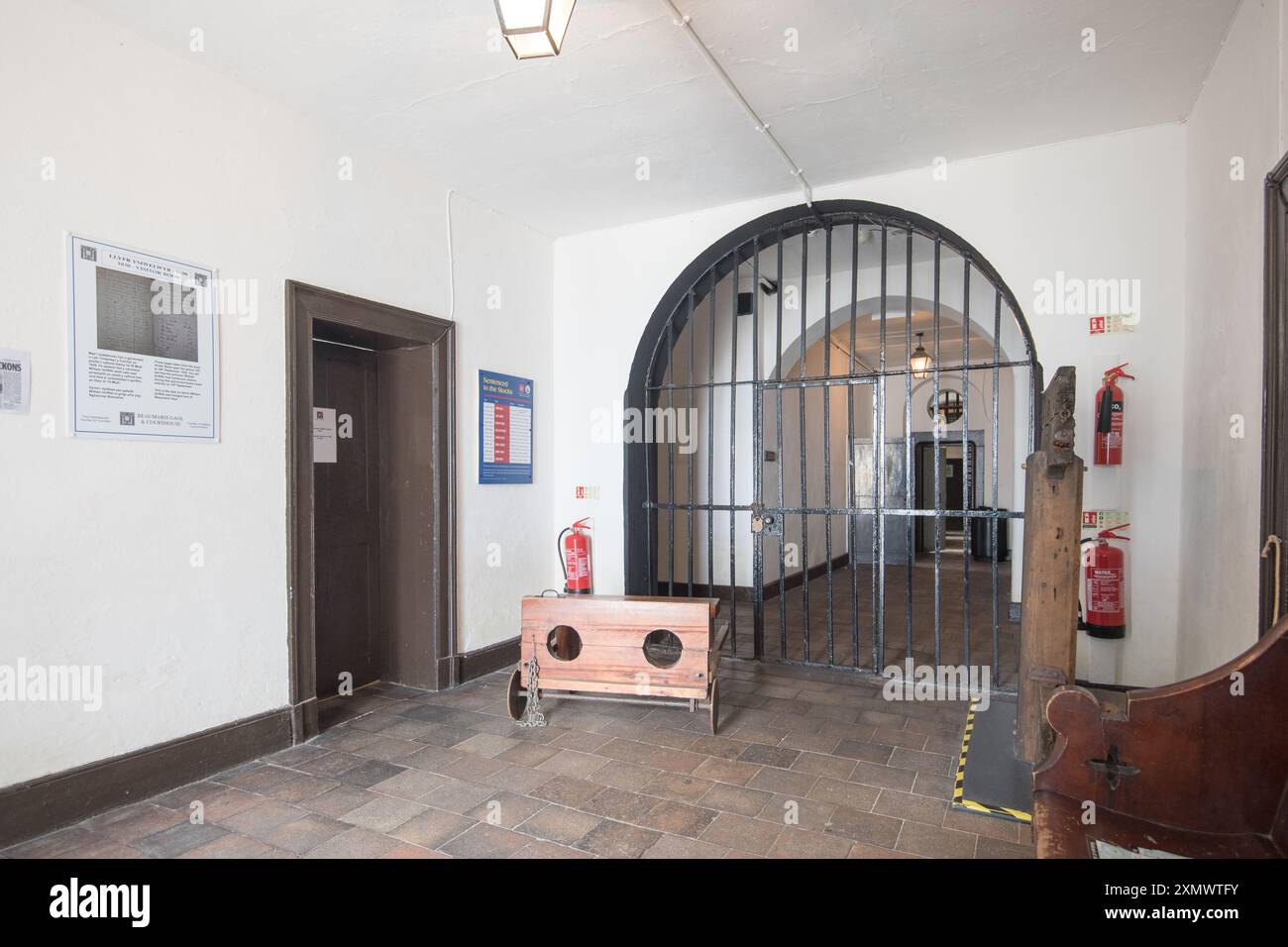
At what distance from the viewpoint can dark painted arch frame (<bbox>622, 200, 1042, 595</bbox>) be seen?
4.56m

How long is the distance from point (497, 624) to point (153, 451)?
2.52m

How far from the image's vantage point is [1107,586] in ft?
13.1

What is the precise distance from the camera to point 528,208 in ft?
16.9

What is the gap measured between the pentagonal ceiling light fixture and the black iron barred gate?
2637mm

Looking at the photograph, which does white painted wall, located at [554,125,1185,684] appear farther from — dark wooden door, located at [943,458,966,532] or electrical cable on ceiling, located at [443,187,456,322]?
dark wooden door, located at [943,458,966,532]

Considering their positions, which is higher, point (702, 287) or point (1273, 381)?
point (702, 287)

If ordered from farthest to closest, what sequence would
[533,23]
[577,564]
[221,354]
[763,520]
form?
[577,564] → [763,520] → [221,354] → [533,23]

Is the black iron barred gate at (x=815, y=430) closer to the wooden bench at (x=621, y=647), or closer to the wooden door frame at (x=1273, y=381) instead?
the wooden bench at (x=621, y=647)

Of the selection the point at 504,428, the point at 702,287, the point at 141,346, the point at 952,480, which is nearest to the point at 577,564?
the point at 504,428

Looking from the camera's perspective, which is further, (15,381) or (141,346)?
(141,346)

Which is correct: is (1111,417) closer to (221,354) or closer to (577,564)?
(577,564)

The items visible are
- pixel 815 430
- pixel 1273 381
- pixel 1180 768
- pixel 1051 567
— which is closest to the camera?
pixel 1180 768

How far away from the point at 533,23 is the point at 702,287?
334cm
